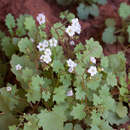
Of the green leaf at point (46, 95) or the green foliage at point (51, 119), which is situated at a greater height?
the green leaf at point (46, 95)

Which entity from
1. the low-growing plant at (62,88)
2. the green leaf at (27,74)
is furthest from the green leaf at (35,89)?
the green leaf at (27,74)

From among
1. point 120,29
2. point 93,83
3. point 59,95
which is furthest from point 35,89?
point 120,29

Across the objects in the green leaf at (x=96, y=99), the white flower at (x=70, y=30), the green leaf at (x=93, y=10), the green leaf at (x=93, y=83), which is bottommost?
the green leaf at (x=96, y=99)

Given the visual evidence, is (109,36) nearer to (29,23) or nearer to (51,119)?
(29,23)

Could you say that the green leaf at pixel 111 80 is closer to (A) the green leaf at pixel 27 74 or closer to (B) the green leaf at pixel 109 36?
(A) the green leaf at pixel 27 74

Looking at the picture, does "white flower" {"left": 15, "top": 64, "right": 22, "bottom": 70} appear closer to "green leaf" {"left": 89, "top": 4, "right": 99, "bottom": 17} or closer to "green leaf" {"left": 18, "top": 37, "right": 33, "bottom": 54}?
→ "green leaf" {"left": 18, "top": 37, "right": 33, "bottom": 54}

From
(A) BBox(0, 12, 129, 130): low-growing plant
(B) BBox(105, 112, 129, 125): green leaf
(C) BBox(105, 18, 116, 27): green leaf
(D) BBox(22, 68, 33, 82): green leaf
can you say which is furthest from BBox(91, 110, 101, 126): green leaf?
(C) BBox(105, 18, 116, 27): green leaf
